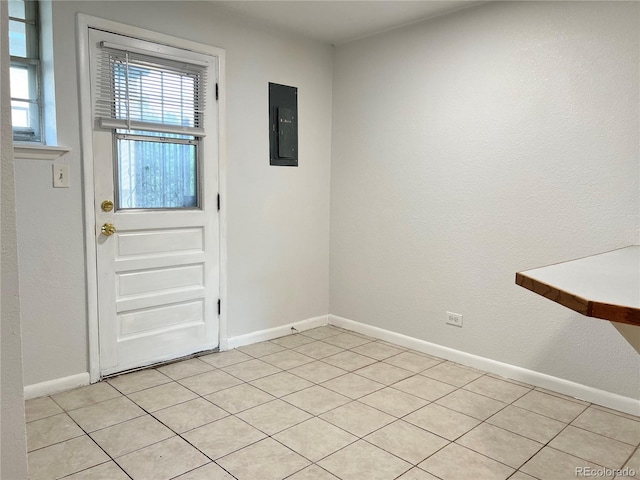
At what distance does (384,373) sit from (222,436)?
3.99 ft

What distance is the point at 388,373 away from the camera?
3023mm

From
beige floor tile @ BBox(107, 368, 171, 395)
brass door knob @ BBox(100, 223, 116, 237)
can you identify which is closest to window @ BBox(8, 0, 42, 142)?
brass door knob @ BBox(100, 223, 116, 237)

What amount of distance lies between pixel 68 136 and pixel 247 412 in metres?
1.83

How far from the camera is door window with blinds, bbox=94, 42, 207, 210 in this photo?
2.75 meters

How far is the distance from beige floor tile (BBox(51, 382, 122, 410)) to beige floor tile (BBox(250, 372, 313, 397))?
2.70 ft

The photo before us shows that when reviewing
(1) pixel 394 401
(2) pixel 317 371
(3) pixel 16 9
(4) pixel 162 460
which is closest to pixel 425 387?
(1) pixel 394 401

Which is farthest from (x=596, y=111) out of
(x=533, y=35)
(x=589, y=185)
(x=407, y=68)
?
(x=407, y=68)

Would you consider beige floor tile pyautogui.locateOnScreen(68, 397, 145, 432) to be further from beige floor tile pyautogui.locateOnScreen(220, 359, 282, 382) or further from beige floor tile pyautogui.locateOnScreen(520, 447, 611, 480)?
beige floor tile pyautogui.locateOnScreen(520, 447, 611, 480)

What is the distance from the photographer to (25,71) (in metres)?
2.59

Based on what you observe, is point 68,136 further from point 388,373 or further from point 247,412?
point 388,373

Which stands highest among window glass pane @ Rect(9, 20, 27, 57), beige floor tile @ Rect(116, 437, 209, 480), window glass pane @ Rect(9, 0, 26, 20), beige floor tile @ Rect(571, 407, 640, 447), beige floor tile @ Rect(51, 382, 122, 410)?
window glass pane @ Rect(9, 0, 26, 20)

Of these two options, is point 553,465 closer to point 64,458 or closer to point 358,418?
point 358,418

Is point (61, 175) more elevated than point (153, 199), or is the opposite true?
point (61, 175)

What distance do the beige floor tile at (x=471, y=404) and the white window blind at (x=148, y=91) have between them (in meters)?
2.30
